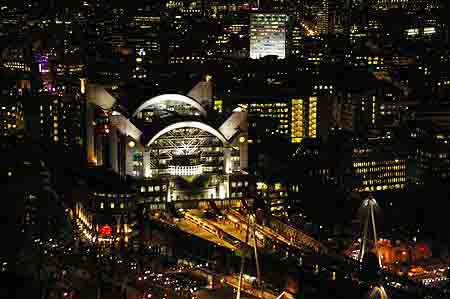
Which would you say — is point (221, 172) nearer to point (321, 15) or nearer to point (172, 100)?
point (172, 100)

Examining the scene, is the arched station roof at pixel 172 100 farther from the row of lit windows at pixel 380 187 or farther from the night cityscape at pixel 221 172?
the row of lit windows at pixel 380 187

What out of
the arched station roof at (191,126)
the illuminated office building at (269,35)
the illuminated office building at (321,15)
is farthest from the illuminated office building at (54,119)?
Result: the illuminated office building at (321,15)

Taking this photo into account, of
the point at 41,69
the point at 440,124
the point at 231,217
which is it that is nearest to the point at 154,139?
the point at 231,217

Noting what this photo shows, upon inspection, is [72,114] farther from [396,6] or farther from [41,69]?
[396,6]

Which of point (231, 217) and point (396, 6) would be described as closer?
point (231, 217)

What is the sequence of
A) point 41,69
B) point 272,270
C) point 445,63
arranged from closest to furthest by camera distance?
point 272,270 < point 41,69 < point 445,63

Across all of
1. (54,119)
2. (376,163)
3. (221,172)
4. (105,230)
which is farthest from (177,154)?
(54,119)

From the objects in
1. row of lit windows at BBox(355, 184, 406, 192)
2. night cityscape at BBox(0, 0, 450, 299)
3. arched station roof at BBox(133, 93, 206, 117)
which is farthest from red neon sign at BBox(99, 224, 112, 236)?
row of lit windows at BBox(355, 184, 406, 192)
